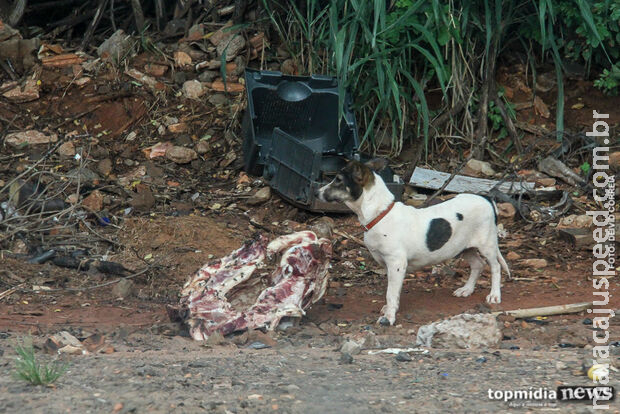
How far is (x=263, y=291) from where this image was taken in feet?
17.6

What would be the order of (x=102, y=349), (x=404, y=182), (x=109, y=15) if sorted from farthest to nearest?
(x=109, y=15) < (x=404, y=182) < (x=102, y=349)

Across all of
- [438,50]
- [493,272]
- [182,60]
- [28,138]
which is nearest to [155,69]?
[182,60]

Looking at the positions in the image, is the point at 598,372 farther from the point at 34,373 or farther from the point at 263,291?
the point at 34,373

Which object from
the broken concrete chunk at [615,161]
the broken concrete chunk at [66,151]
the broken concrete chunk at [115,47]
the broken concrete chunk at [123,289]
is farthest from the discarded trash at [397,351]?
the broken concrete chunk at [115,47]

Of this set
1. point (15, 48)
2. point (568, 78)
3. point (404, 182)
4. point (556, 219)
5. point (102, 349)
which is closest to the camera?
point (102, 349)

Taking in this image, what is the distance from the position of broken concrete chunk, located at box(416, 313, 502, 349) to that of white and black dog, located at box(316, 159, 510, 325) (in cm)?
54

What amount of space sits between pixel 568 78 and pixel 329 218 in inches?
116

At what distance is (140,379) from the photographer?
3.98 meters

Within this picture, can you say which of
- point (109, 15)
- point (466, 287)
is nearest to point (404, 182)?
point (466, 287)

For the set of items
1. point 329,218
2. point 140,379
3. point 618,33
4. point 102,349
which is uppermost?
point 618,33

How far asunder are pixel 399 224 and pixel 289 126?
3091 mm

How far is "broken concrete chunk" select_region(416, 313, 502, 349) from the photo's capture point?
490 cm

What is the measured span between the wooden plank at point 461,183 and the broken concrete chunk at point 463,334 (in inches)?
118

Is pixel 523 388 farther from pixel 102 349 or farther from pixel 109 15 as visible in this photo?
pixel 109 15
